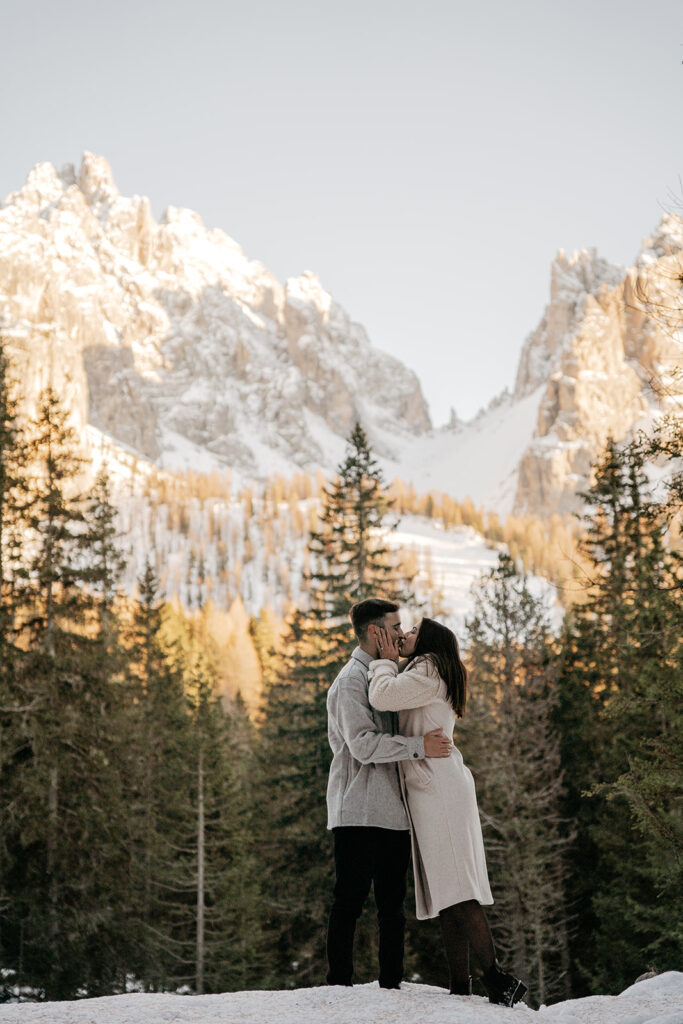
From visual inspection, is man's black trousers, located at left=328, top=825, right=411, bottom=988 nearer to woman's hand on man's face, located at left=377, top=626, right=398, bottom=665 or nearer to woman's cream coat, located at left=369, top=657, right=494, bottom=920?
woman's cream coat, located at left=369, top=657, right=494, bottom=920

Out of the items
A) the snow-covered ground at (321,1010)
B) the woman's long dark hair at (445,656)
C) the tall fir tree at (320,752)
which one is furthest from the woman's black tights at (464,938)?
the tall fir tree at (320,752)

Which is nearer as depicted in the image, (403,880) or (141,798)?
(403,880)

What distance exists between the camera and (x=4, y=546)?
14.9 meters

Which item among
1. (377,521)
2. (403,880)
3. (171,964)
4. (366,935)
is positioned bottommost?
(171,964)

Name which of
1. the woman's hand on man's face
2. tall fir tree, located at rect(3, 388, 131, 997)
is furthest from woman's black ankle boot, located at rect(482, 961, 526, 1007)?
tall fir tree, located at rect(3, 388, 131, 997)

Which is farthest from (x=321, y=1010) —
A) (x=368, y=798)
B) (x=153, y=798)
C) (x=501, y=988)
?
(x=153, y=798)

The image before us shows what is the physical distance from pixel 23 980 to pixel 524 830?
9.48m

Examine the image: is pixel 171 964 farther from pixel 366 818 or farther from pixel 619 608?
pixel 366 818

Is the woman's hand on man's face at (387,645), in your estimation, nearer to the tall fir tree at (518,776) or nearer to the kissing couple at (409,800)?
the kissing couple at (409,800)

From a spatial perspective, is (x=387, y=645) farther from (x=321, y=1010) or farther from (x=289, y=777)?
(x=289, y=777)

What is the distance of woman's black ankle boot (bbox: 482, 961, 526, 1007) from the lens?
5230 millimetres

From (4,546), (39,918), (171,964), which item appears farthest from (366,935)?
Result: (4,546)

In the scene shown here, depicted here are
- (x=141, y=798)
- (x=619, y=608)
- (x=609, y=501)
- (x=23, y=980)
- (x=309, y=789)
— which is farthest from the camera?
(x=141, y=798)

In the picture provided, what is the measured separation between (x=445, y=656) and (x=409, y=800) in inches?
35.5
